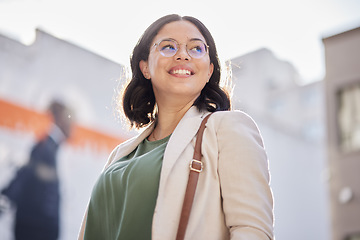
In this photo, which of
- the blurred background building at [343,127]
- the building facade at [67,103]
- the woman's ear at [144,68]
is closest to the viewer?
the woman's ear at [144,68]

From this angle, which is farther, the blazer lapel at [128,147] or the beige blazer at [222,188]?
the blazer lapel at [128,147]

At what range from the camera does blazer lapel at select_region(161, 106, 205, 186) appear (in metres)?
2.14

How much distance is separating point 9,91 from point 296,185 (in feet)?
61.1

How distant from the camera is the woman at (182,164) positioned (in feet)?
6.68

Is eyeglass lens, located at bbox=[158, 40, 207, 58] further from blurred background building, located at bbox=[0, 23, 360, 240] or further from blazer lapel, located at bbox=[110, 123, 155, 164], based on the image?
blurred background building, located at bbox=[0, 23, 360, 240]

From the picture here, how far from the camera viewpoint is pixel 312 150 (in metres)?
29.4

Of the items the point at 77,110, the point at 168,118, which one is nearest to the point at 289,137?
the point at 77,110

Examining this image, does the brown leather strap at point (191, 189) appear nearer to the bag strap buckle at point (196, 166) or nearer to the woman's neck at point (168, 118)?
the bag strap buckle at point (196, 166)

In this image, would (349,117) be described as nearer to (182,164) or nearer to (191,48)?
(191,48)

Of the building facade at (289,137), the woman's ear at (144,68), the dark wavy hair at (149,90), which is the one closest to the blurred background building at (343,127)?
the building facade at (289,137)

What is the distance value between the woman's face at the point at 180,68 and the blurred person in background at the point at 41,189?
31.2ft

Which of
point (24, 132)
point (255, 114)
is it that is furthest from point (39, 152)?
point (255, 114)

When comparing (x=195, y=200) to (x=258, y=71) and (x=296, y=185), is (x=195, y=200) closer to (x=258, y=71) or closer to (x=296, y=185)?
(x=296, y=185)

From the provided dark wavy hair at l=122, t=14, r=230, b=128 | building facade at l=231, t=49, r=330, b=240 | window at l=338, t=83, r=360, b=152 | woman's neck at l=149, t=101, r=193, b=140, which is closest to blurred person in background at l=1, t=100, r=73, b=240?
building facade at l=231, t=49, r=330, b=240
